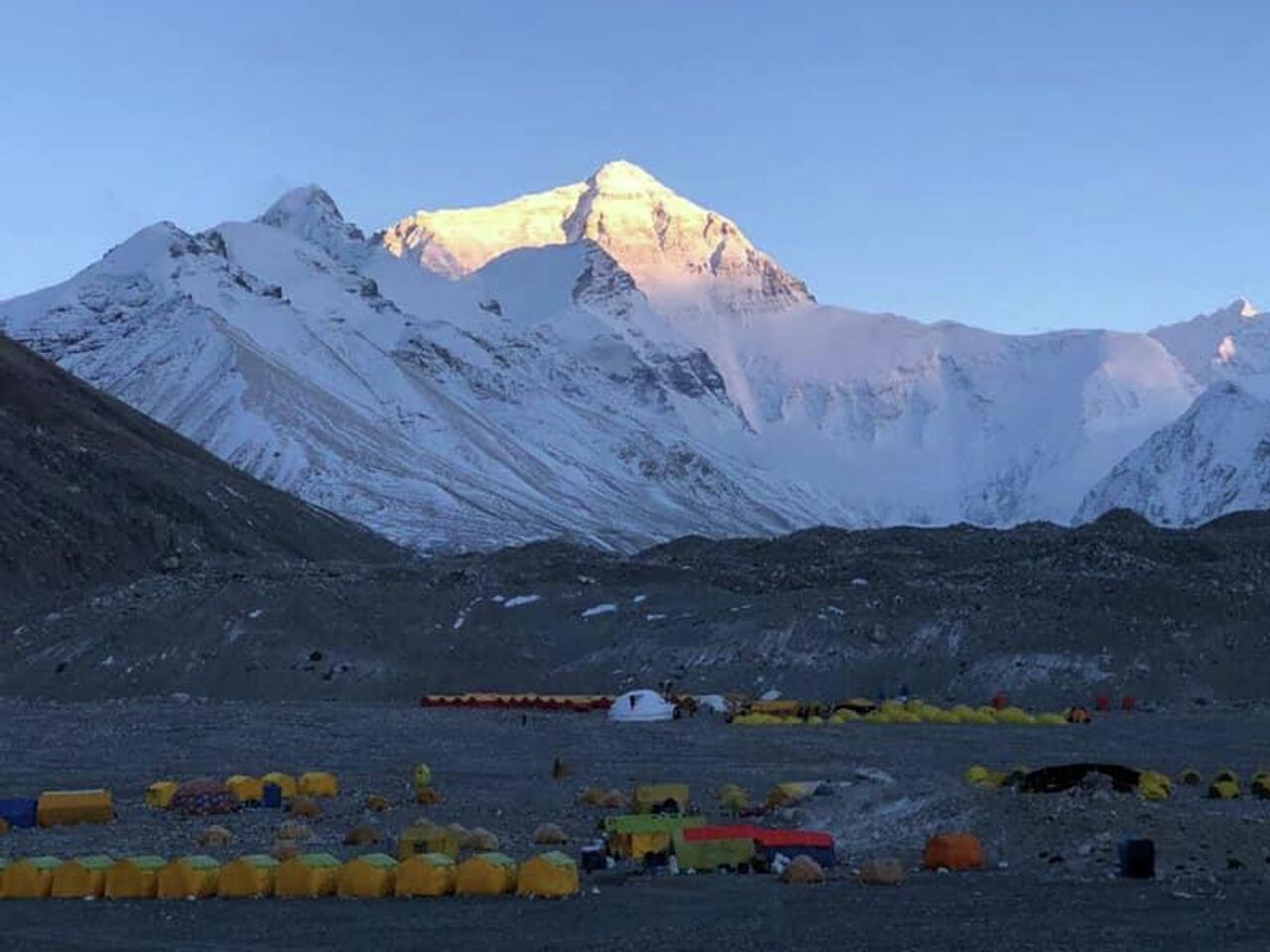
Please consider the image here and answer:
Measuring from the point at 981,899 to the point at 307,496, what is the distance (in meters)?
153

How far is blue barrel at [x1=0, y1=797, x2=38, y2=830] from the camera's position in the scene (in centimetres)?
3055

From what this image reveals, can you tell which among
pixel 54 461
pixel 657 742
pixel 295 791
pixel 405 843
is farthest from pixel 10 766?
pixel 54 461

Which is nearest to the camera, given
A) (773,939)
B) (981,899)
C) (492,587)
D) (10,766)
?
(773,939)

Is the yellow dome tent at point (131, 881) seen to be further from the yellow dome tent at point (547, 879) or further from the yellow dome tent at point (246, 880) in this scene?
the yellow dome tent at point (547, 879)

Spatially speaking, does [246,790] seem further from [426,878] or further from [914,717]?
[914,717]

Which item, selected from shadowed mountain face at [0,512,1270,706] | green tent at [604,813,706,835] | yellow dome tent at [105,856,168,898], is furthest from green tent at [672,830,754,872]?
shadowed mountain face at [0,512,1270,706]

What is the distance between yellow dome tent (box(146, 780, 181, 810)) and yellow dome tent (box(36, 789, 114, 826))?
1.55 metres

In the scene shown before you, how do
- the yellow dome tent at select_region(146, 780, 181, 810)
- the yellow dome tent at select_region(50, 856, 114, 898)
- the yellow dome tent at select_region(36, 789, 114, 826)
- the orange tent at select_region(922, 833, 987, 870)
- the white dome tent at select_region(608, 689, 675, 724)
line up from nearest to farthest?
the yellow dome tent at select_region(50, 856, 114, 898) < the orange tent at select_region(922, 833, 987, 870) < the yellow dome tent at select_region(36, 789, 114, 826) < the yellow dome tent at select_region(146, 780, 181, 810) < the white dome tent at select_region(608, 689, 675, 724)

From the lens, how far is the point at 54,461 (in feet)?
381

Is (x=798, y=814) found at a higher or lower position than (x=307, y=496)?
lower

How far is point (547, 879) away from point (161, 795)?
12684 millimetres

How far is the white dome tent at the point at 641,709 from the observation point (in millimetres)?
50969

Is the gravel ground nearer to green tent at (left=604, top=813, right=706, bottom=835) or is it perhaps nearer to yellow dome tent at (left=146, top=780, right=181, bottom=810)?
yellow dome tent at (left=146, top=780, right=181, bottom=810)

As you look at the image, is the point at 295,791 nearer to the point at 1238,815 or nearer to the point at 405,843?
the point at 405,843
